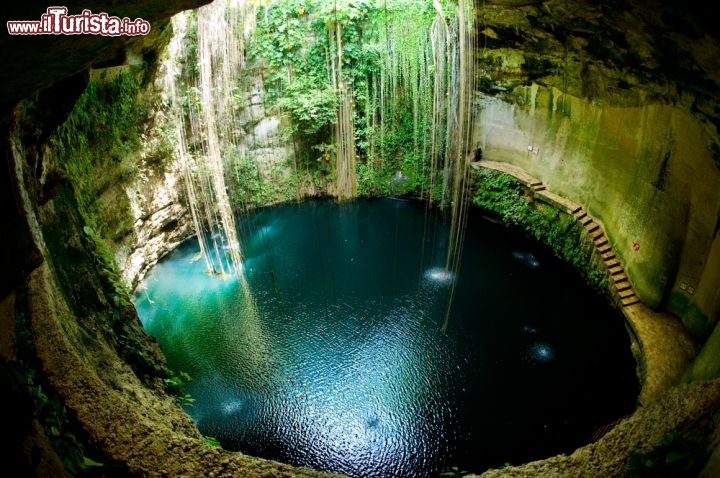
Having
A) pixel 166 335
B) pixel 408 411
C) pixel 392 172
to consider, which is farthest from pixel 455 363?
pixel 392 172

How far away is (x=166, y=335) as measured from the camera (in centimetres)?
895

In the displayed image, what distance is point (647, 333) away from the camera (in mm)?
7867

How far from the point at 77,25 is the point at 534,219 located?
11.3m

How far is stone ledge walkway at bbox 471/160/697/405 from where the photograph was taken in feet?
22.4

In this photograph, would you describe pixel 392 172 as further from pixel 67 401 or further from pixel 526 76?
pixel 67 401

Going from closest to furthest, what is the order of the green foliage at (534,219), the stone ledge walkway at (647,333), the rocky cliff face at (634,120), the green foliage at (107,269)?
the green foliage at (107,269)
the rocky cliff face at (634,120)
the stone ledge walkway at (647,333)
the green foliage at (534,219)

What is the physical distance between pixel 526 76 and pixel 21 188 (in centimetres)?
1157

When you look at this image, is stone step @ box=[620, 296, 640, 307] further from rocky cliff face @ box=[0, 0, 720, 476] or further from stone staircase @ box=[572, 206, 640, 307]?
rocky cliff face @ box=[0, 0, 720, 476]

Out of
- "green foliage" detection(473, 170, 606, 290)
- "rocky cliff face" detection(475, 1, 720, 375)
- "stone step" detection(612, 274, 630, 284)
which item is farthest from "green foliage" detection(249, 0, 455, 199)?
"stone step" detection(612, 274, 630, 284)

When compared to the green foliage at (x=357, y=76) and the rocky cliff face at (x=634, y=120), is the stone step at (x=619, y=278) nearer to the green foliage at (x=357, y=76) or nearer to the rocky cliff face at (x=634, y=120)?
the rocky cliff face at (x=634, y=120)

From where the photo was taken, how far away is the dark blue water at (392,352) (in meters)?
6.64

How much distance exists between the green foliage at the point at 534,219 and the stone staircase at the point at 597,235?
21 centimetres

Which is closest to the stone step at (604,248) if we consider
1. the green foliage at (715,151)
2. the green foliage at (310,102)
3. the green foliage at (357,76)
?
the green foliage at (715,151)

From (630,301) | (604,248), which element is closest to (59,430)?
(630,301)
